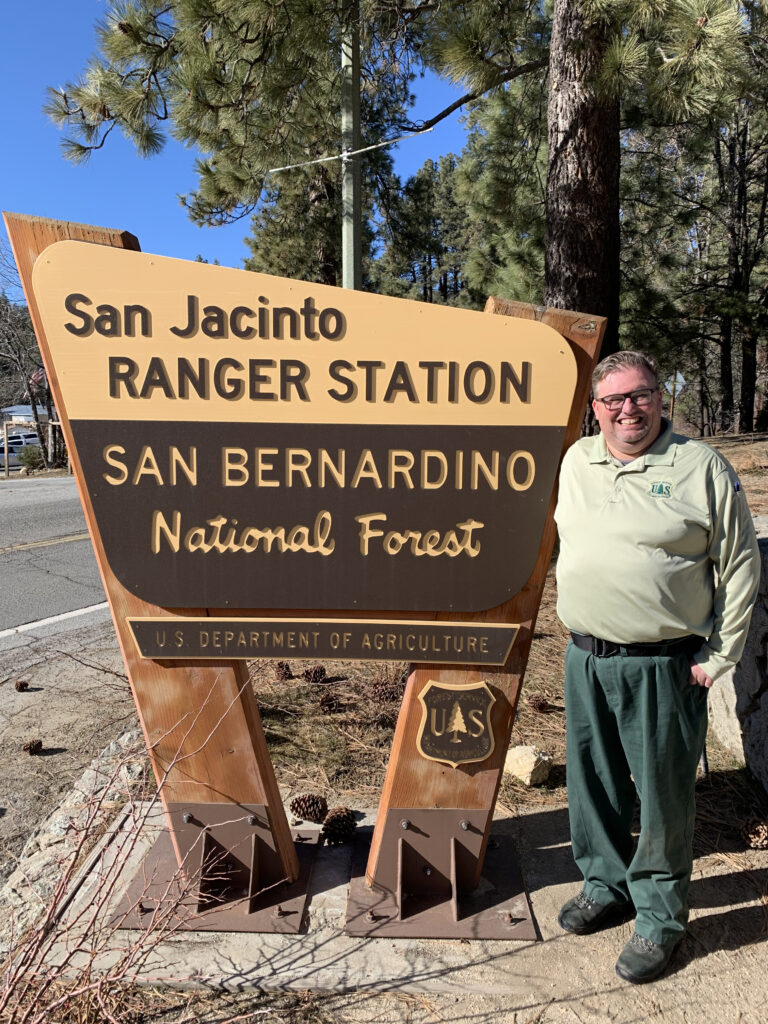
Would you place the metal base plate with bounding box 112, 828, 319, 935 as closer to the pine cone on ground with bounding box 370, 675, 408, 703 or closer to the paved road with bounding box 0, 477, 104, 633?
the pine cone on ground with bounding box 370, 675, 408, 703

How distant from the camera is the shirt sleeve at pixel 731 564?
6.15ft

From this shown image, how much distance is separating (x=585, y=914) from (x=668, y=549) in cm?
123

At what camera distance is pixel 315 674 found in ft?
13.3

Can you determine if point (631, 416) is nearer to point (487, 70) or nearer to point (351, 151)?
point (487, 70)

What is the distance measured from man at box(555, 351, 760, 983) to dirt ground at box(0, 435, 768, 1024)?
1.14ft

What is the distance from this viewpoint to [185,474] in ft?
7.07

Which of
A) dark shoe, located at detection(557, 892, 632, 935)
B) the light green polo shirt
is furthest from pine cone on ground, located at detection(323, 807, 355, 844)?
the light green polo shirt

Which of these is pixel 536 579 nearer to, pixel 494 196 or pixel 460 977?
pixel 460 977

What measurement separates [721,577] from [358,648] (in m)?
1.07

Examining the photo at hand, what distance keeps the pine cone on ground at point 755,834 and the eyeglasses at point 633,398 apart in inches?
69.5

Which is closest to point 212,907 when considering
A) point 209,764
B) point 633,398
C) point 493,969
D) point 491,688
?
point 209,764

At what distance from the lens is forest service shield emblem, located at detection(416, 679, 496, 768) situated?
89.0 inches

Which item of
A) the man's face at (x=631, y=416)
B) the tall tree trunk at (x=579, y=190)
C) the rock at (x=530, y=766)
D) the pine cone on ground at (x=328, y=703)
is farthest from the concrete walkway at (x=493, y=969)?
the tall tree trunk at (x=579, y=190)

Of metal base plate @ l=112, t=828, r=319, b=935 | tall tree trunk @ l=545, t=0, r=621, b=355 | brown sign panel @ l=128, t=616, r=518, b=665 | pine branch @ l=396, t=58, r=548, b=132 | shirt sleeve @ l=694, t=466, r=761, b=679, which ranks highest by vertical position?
pine branch @ l=396, t=58, r=548, b=132
